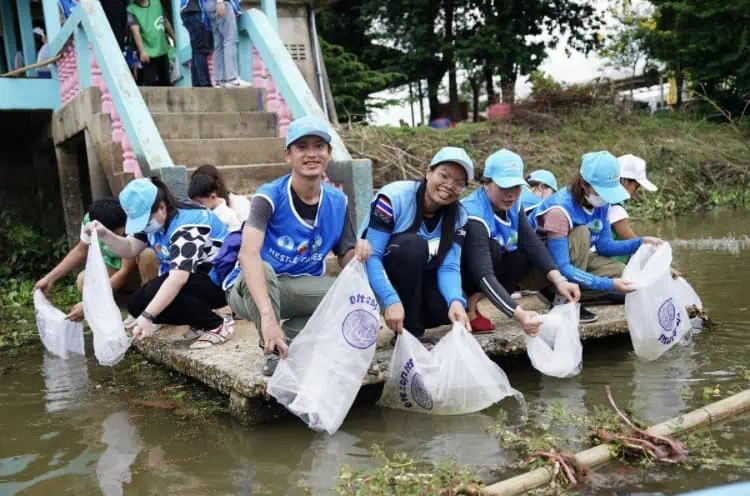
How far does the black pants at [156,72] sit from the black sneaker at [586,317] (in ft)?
17.2

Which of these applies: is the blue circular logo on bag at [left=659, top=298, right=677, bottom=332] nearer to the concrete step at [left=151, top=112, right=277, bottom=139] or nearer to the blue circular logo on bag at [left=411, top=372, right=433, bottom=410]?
the blue circular logo on bag at [left=411, top=372, right=433, bottom=410]

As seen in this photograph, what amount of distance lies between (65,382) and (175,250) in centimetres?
98

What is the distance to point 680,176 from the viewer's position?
12.1 m

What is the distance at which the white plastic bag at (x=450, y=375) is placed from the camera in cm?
283

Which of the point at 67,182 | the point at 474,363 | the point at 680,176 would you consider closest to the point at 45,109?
the point at 67,182

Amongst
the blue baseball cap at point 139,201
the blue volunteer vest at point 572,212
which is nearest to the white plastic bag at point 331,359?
the blue baseball cap at point 139,201

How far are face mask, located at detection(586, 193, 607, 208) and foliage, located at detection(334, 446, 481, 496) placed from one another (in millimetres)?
1858

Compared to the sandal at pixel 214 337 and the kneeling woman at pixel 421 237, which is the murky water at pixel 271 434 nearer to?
the sandal at pixel 214 337

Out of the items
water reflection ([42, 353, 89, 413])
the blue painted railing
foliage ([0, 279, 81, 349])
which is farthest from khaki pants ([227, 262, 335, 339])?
foliage ([0, 279, 81, 349])

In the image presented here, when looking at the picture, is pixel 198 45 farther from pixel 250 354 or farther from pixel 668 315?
pixel 668 315

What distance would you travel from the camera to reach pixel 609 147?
45.1 feet

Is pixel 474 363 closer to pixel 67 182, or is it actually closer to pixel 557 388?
pixel 557 388

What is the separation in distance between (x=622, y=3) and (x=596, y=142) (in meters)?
13.3

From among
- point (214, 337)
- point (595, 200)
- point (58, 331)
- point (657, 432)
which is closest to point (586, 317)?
point (595, 200)
